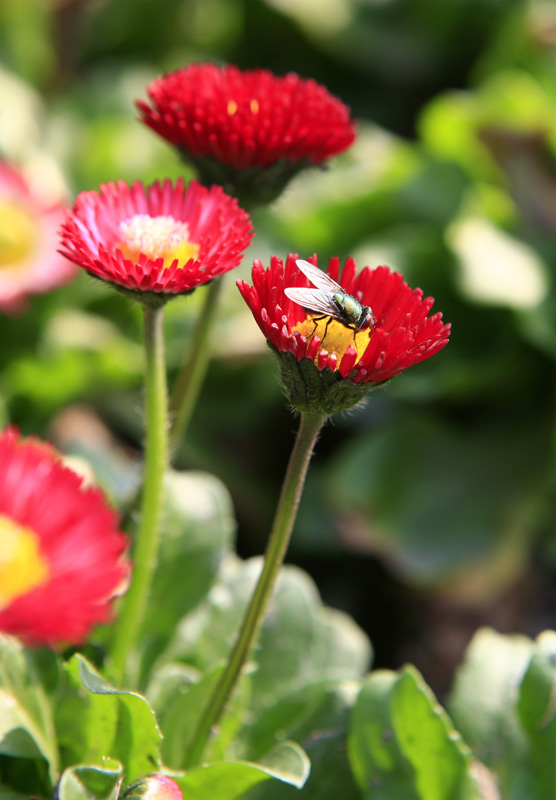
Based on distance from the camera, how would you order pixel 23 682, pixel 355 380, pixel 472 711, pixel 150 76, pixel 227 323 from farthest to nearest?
pixel 150 76, pixel 227 323, pixel 472 711, pixel 23 682, pixel 355 380

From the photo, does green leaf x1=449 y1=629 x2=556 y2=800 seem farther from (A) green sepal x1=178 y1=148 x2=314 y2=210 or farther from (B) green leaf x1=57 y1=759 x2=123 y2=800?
(A) green sepal x1=178 y1=148 x2=314 y2=210

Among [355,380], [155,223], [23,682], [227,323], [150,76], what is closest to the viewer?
[355,380]

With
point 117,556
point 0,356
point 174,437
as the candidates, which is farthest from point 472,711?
point 0,356

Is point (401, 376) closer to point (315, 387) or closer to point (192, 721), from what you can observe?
point (192, 721)

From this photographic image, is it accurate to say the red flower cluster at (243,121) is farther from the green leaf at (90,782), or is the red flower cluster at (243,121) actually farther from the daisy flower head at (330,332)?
the green leaf at (90,782)

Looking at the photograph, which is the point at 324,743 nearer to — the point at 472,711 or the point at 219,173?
the point at 472,711

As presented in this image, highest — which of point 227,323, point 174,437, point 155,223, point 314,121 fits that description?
point 314,121

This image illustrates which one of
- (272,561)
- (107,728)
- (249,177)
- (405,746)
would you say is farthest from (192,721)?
(249,177)
